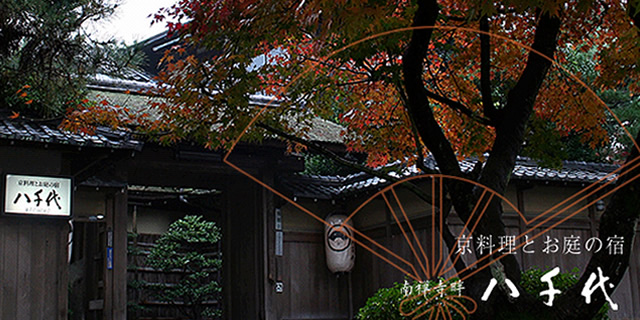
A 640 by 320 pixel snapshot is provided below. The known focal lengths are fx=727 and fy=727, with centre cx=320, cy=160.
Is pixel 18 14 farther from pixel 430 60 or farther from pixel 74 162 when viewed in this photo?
pixel 430 60

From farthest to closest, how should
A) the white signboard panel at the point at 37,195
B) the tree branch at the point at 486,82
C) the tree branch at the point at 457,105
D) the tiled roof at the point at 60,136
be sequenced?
the white signboard panel at the point at 37,195 < the tiled roof at the point at 60,136 < the tree branch at the point at 457,105 < the tree branch at the point at 486,82

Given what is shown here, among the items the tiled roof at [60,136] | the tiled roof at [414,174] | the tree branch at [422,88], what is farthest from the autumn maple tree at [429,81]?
the tiled roof at [414,174]

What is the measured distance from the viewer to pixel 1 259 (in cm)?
978

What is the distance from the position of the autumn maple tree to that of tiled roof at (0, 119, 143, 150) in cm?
76

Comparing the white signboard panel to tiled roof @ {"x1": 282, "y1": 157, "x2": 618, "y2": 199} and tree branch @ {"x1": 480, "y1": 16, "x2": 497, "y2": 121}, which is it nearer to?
tiled roof @ {"x1": 282, "y1": 157, "x2": 618, "y2": 199}

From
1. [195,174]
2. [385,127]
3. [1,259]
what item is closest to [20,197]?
[1,259]

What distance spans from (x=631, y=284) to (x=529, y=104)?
28.2 ft

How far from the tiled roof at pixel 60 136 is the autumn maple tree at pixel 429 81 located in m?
0.76

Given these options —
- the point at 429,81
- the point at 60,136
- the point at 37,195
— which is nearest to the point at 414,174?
the point at 429,81

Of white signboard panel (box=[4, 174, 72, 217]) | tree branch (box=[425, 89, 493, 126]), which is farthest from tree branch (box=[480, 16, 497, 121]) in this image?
white signboard panel (box=[4, 174, 72, 217])

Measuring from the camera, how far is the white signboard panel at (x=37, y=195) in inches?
388

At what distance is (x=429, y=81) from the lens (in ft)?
27.2

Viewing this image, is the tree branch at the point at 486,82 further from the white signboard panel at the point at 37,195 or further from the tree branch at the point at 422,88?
the white signboard panel at the point at 37,195

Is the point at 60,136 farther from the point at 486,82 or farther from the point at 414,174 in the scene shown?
the point at 486,82
